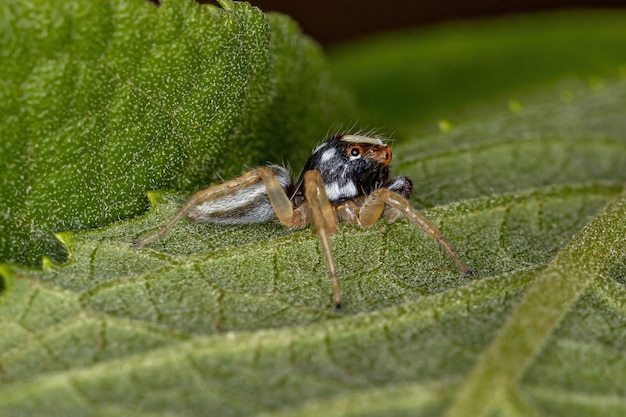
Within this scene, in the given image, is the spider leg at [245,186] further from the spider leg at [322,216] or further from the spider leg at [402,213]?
the spider leg at [402,213]

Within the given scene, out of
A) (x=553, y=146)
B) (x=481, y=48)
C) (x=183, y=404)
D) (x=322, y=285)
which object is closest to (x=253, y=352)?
(x=183, y=404)

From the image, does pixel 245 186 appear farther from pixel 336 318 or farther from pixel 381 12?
pixel 381 12

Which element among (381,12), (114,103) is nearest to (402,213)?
(114,103)

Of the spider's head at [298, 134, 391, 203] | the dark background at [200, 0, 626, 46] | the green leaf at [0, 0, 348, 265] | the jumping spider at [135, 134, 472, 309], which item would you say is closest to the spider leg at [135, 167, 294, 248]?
the jumping spider at [135, 134, 472, 309]

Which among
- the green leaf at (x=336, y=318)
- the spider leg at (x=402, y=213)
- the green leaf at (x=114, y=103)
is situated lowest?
the green leaf at (x=336, y=318)

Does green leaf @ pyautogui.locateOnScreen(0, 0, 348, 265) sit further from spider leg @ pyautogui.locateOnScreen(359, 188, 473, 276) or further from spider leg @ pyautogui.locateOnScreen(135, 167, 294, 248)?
spider leg @ pyautogui.locateOnScreen(359, 188, 473, 276)

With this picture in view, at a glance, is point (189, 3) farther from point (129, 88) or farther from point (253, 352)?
point (253, 352)

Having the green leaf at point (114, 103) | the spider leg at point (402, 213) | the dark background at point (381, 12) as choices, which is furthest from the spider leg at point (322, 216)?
the dark background at point (381, 12)
